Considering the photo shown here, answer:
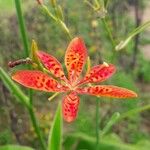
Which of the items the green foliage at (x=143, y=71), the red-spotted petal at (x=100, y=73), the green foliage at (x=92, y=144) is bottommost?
the green foliage at (x=143, y=71)

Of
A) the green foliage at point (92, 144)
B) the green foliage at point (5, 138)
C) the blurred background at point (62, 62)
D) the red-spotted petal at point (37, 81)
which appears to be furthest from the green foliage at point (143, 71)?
the red-spotted petal at point (37, 81)

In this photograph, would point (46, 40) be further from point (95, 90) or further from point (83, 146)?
point (95, 90)

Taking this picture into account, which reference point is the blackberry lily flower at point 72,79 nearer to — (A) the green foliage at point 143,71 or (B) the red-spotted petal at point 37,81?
(B) the red-spotted petal at point 37,81

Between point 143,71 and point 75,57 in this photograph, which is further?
point 143,71

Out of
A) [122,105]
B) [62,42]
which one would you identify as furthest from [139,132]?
[62,42]

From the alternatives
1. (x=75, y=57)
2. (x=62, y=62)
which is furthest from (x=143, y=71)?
(x=75, y=57)

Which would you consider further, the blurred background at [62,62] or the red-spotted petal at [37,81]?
the blurred background at [62,62]

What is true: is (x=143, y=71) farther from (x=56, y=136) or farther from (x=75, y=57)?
(x=75, y=57)

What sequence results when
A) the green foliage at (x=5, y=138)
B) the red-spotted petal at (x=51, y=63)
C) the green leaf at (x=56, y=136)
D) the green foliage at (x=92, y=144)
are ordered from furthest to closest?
the green foliage at (x=5, y=138) → the green foliage at (x=92, y=144) → the green leaf at (x=56, y=136) → the red-spotted petal at (x=51, y=63)
